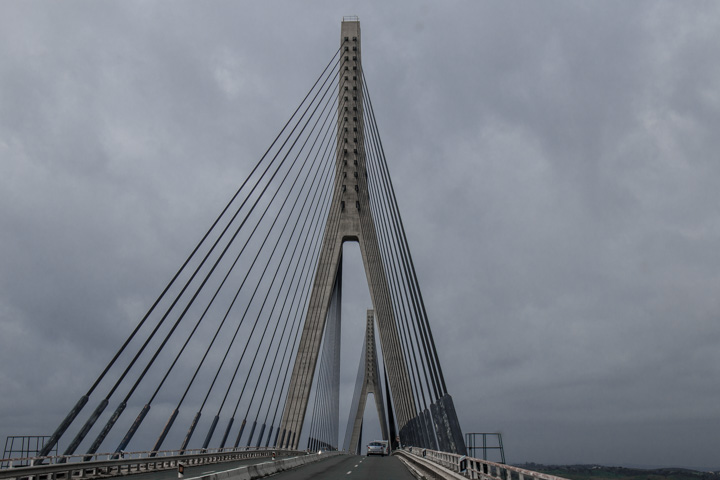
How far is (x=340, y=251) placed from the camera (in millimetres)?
50594

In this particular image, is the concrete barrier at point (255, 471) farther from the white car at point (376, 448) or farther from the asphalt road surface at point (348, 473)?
the white car at point (376, 448)

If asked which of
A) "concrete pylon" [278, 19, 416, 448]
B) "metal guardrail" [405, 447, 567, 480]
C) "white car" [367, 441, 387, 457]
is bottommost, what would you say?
"metal guardrail" [405, 447, 567, 480]

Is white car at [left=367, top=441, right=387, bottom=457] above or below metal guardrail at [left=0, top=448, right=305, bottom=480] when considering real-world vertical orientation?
above

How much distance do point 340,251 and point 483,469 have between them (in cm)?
3491

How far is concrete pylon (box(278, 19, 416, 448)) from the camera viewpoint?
1892 inches

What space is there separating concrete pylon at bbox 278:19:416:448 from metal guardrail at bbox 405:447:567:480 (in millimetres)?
19894

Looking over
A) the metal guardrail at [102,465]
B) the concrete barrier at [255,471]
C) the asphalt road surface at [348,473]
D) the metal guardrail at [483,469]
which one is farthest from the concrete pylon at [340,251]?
the metal guardrail at [483,469]

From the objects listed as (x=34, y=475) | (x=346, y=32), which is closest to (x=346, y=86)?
(x=346, y=32)

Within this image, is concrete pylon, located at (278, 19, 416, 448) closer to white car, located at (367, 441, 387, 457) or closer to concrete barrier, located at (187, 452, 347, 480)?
white car, located at (367, 441, 387, 457)

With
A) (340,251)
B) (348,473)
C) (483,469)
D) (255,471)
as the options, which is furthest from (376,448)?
(483,469)

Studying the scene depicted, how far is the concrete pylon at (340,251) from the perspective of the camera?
48062mm

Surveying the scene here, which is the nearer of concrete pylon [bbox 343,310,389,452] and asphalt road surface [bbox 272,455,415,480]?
asphalt road surface [bbox 272,455,415,480]

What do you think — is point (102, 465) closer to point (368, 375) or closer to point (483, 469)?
point (483, 469)

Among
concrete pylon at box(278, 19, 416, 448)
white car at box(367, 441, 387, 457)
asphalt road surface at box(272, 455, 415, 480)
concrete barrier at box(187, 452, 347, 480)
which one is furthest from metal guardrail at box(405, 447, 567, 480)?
white car at box(367, 441, 387, 457)
